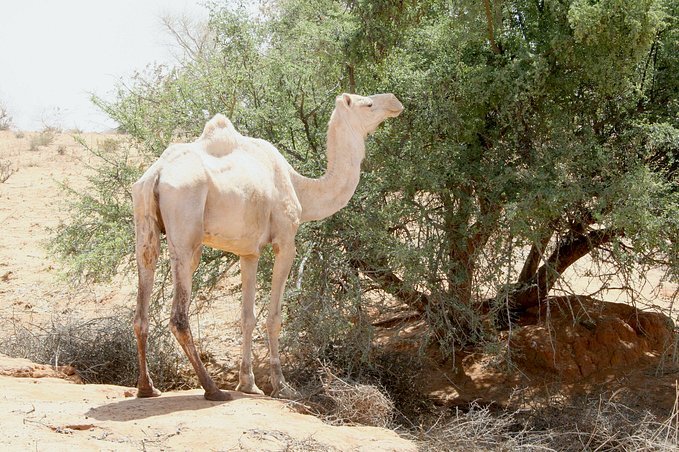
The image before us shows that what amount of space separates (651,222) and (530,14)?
267cm

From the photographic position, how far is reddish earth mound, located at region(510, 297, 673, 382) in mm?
11234

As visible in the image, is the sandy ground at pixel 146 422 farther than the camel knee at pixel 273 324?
No

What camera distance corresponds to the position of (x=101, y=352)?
10062 millimetres

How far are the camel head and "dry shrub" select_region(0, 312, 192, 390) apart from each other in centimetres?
330

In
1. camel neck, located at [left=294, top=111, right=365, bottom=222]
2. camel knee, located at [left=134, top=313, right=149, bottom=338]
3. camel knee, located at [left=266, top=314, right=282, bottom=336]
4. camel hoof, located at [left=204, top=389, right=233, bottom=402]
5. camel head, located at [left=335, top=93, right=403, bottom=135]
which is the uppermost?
camel head, located at [left=335, top=93, right=403, bottom=135]

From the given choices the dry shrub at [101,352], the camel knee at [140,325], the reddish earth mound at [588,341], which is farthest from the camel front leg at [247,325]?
the reddish earth mound at [588,341]

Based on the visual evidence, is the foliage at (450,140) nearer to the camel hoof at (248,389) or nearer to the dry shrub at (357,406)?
the camel hoof at (248,389)

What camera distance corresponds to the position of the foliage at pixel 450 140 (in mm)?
9398

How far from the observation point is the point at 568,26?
31.3 ft

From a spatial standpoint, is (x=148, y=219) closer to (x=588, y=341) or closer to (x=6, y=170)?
(x=588, y=341)

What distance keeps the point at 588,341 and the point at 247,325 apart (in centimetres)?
507

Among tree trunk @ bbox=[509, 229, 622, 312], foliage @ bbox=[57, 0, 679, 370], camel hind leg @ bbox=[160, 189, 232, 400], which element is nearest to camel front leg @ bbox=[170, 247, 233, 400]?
camel hind leg @ bbox=[160, 189, 232, 400]

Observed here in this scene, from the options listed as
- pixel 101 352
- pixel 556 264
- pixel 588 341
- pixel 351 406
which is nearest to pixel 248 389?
pixel 351 406

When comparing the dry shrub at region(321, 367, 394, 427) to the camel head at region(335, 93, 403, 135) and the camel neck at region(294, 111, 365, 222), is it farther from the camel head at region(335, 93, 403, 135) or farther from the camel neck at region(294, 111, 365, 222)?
the camel head at region(335, 93, 403, 135)
